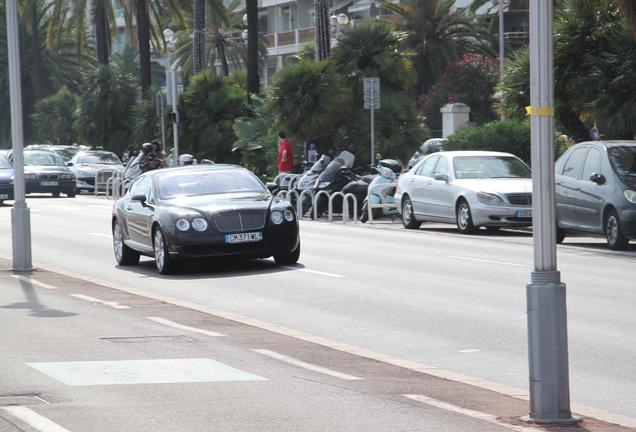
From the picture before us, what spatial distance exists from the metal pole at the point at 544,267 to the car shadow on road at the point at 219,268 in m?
10.5

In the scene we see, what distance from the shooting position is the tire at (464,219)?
26.2m

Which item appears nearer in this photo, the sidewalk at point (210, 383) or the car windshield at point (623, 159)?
the sidewalk at point (210, 383)

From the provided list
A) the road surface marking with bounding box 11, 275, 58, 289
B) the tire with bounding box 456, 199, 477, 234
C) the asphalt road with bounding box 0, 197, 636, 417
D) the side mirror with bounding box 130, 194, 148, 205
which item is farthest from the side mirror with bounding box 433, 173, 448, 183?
the road surface marking with bounding box 11, 275, 58, 289

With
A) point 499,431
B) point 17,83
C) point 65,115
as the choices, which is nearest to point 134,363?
point 499,431

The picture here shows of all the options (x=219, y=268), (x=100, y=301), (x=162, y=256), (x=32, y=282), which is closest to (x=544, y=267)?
(x=100, y=301)

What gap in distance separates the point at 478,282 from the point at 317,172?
16145 mm

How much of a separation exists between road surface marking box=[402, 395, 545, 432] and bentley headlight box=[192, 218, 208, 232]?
9.55 meters

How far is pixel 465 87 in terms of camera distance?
62.0 meters

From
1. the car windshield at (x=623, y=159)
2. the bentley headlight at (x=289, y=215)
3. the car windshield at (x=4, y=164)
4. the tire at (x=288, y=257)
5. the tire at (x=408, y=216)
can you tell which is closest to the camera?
the bentley headlight at (x=289, y=215)

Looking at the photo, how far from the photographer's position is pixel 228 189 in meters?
20.0

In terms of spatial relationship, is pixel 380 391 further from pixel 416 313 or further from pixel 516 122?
pixel 516 122

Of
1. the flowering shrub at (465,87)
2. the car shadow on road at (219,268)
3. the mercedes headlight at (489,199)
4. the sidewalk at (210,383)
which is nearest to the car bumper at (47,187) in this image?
the mercedes headlight at (489,199)

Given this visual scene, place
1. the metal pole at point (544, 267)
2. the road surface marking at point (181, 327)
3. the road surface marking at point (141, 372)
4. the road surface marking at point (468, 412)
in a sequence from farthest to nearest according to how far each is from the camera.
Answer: the road surface marking at point (181, 327) → the road surface marking at point (141, 372) → the metal pole at point (544, 267) → the road surface marking at point (468, 412)

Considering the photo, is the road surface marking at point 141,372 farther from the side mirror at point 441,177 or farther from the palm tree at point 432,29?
the palm tree at point 432,29
